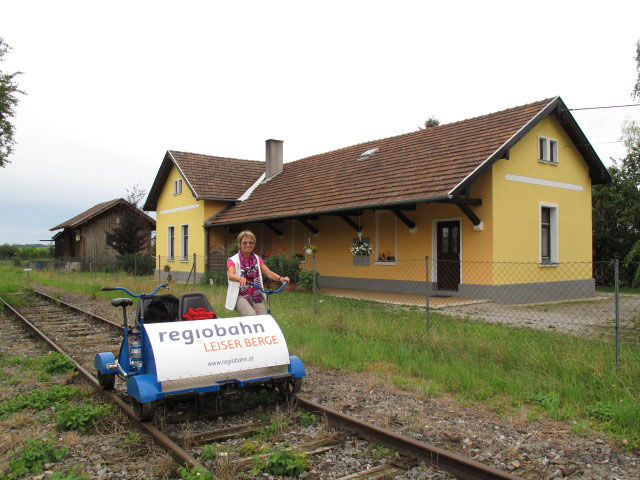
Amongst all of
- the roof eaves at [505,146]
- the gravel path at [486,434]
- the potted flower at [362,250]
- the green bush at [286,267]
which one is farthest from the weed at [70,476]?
the green bush at [286,267]

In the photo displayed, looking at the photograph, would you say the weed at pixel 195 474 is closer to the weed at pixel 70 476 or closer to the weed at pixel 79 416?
→ the weed at pixel 70 476

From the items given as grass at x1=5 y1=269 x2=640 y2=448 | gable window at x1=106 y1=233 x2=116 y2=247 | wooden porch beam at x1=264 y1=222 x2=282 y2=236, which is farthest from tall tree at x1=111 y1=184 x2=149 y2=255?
grass at x1=5 y1=269 x2=640 y2=448

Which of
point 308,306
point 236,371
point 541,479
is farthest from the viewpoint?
point 308,306

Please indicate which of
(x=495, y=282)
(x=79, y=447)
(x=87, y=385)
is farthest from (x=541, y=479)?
(x=495, y=282)

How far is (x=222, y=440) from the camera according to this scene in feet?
14.5

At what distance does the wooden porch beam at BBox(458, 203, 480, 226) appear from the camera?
1433 centimetres

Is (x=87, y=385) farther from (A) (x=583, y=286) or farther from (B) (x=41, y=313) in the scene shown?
(A) (x=583, y=286)

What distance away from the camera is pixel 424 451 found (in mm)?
3975

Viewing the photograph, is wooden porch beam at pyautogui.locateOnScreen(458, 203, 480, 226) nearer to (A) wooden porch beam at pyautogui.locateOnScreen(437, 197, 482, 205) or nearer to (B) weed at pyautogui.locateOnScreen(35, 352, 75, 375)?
(A) wooden porch beam at pyautogui.locateOnScreen(437, 197, 482, 205)

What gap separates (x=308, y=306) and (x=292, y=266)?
5.14m

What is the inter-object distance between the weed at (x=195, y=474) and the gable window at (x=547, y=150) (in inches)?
618

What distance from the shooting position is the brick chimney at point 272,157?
25797 mm

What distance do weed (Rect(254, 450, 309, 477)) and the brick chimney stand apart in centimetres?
2243

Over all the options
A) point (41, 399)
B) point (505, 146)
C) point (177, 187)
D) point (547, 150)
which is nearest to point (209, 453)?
point (41, 399)
